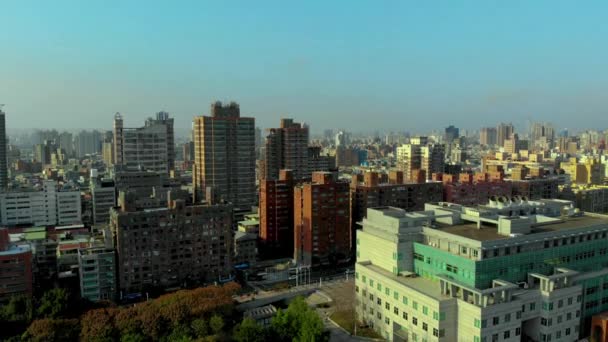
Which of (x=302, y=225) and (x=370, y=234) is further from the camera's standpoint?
(x=302, y=225)

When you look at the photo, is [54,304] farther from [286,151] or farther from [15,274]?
[286,151]

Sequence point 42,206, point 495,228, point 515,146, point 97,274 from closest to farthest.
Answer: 1. point 495,228
2. point 97,274
3. point 42,206
4. point 515,146

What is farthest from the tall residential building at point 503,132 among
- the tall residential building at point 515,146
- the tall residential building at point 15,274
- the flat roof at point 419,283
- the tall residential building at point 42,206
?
the tall residential building at point 15,274

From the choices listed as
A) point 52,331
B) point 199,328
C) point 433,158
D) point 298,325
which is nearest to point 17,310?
point 52,331

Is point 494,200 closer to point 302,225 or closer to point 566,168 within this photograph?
point 302,225

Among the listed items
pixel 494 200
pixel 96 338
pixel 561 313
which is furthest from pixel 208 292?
pixel 494 200
